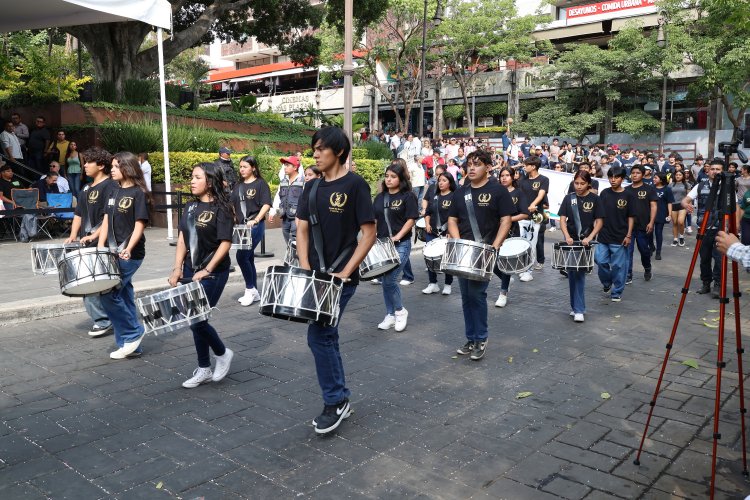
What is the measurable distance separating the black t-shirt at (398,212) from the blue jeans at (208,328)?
10.6 feet

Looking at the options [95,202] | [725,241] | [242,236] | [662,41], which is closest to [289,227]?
[242,236]

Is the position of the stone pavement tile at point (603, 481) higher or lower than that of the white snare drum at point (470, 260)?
lower

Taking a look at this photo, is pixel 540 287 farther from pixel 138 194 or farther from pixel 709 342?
pixel 138 194

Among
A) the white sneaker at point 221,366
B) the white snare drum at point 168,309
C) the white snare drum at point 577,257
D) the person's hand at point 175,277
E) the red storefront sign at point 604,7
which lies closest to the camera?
the white snare drum at point 168,309

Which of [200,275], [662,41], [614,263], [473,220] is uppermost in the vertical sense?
[662,41]

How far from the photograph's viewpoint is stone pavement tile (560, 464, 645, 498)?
13.3 ft

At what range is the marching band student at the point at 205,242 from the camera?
573 cm

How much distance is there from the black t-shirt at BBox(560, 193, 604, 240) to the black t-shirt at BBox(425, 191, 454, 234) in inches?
62.8

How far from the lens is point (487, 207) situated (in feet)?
22.3

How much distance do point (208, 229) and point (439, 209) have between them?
4.71 metres

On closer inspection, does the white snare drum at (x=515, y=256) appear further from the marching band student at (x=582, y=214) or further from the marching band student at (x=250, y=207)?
the marching band student at (x=250, y=207)

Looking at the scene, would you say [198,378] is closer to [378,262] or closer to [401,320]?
[378,262]

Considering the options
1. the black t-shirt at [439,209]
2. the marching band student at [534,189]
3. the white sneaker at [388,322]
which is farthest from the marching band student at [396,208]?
the marching band student at [534,189]

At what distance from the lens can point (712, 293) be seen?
10.2m
